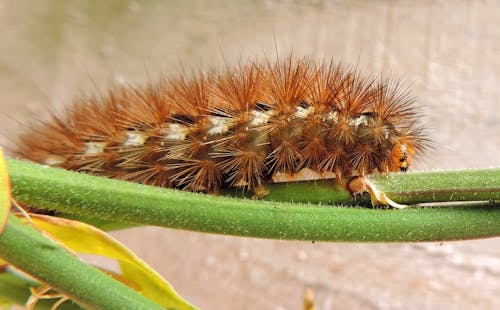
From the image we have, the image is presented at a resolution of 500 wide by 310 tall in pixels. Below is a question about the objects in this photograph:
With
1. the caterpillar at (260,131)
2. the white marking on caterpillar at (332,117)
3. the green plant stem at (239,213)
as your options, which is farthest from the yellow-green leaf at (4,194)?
the white marking on caterpillar at (332,117)

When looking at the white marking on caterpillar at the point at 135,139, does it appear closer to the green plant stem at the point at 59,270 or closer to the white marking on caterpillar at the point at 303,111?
the white marking on caterpillar at the point at 303,111

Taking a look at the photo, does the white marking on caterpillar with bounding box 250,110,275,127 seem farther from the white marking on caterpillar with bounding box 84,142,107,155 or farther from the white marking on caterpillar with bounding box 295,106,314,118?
the white marking on caterpillar with bounding box 84,142,107,155

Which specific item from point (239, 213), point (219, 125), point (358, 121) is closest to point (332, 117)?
point (358, 121)

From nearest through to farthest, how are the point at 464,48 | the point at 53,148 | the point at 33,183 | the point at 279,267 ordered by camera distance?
the point at 33,183
the point at 53,148
the point at 279,267
the point at 464,48

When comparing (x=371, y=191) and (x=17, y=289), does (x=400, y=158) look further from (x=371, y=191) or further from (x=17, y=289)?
(x=17, y=289)

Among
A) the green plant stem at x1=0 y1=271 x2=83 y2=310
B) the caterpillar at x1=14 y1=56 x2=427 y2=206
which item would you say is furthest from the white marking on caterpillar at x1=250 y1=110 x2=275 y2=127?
the green plant stem at x1=0 y1=271 x2=83 y2=310

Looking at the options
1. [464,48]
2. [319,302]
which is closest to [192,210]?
[319,302]

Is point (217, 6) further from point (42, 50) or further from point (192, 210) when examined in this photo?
point (192, 210)
